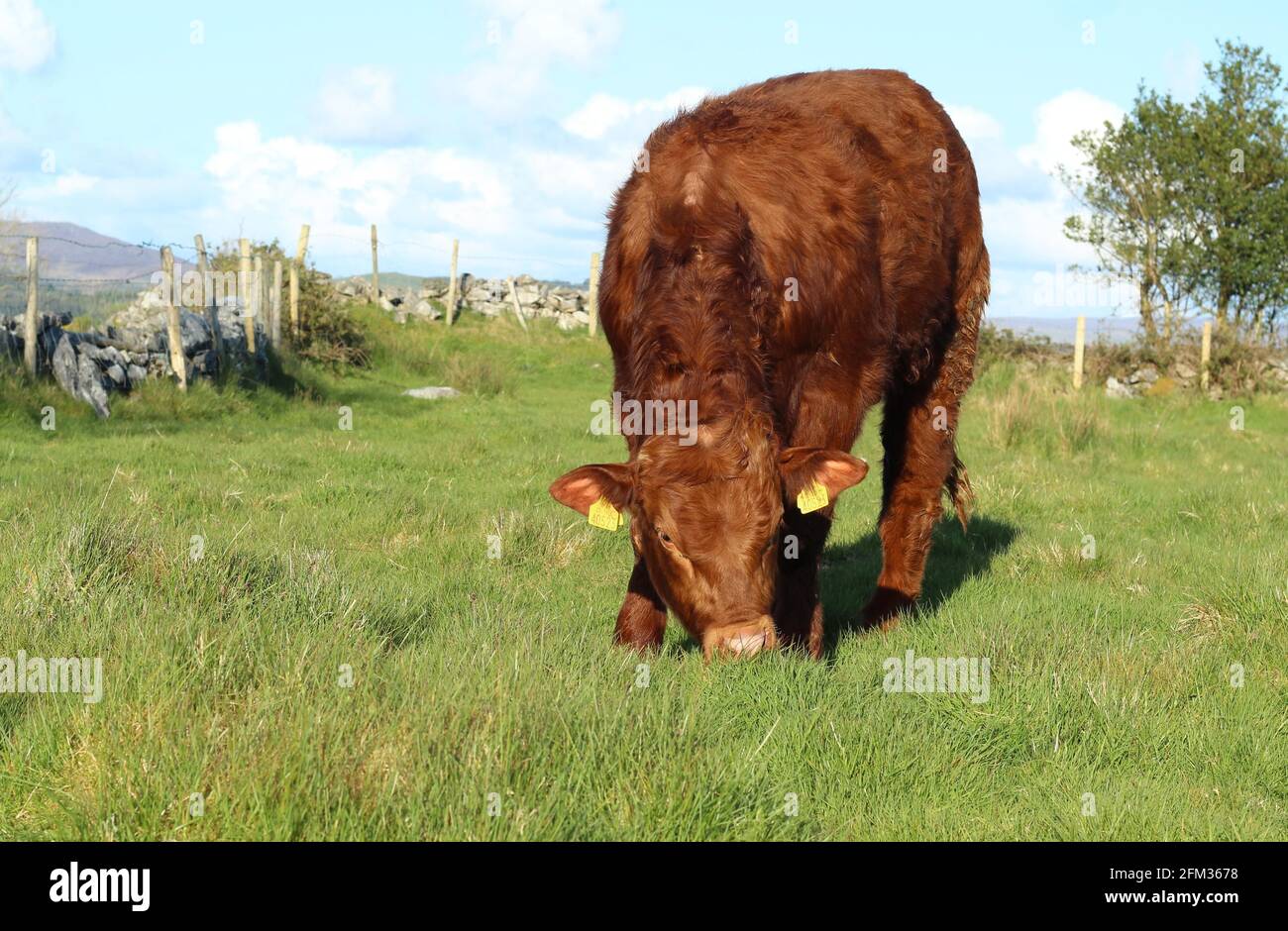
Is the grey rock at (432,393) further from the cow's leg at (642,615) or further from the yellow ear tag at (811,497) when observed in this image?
the yellow ear tag at (811,497)

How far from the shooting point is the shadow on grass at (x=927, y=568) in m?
6.07

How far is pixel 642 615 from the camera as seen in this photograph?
4750 mm

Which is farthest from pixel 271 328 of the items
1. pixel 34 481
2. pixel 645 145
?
pixel 645 145

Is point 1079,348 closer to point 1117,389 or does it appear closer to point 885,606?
point 1117,389

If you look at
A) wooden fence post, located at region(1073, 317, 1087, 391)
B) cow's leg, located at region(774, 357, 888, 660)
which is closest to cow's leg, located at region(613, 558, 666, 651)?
cow's leg, located at region(774, 357, 888, 660)

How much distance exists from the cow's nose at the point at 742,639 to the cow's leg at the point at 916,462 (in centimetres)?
233

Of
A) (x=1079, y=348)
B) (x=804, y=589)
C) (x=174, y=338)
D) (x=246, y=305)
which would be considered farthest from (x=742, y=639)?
(x=1079, y=348)

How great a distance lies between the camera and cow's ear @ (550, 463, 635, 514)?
4.13 meters

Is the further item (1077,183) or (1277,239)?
(1077,183)

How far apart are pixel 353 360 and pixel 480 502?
12.6 meters

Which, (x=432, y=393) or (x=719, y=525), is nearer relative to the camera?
(x=719, y=525)

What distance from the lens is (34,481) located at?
7.47 m

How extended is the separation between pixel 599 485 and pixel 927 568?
3.72 m
